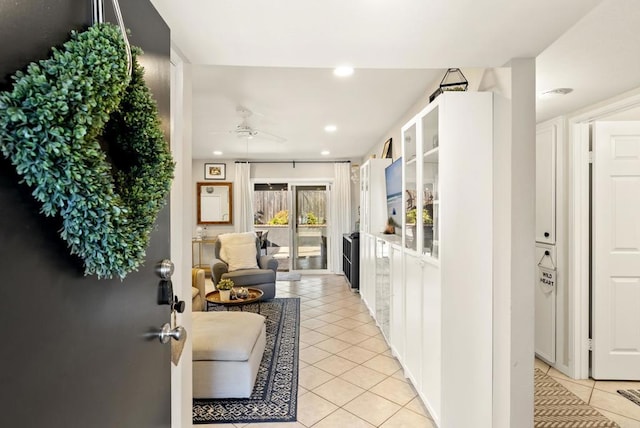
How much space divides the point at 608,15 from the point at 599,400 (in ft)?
8.47

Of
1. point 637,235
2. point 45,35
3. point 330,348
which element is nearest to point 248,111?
point 330,348

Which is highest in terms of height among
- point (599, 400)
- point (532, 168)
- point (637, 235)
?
point (532, 168)

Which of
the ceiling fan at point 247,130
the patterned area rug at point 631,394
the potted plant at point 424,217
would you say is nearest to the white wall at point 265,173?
the ceiling fan at point 247,130

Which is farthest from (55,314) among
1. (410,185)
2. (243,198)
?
(243,198)

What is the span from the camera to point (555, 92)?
2.52 metres

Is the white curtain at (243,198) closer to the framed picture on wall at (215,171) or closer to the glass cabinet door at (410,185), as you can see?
the framed picture on wall at (215,171)

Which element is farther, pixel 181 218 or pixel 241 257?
pixel 241 257

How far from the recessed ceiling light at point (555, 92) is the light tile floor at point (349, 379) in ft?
8.23

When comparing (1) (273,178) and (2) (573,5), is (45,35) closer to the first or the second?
(2) (573,5)

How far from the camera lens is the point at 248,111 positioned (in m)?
3.71

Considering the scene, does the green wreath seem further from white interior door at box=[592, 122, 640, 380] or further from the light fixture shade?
white interior door at box=[592, 122, 640, 380]

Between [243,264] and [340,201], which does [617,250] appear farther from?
[340,201]

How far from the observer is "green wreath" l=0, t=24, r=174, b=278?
0.50m

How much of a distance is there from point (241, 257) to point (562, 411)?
404 centimetres
